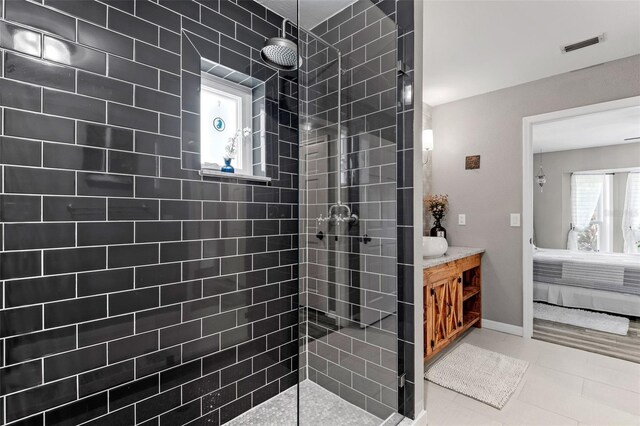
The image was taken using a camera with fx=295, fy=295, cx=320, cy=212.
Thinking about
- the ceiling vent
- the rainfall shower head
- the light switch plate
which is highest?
the ceiling vent

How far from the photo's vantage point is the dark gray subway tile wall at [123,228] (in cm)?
117

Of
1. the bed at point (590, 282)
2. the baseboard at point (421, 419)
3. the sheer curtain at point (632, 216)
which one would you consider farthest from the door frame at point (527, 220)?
the sheer curtain at point (632, 216)

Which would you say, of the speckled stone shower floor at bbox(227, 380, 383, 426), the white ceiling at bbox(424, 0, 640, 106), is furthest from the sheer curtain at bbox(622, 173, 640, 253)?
the speckled stone shower floor at bbox(227, 380, 383, 426)

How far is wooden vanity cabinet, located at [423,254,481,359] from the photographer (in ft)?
7.60

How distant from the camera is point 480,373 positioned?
2.29 metres

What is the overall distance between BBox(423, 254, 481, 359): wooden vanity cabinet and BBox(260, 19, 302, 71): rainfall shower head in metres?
1.78

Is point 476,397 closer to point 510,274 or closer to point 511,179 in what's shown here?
point 510,274

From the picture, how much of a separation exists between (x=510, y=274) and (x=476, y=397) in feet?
5.13

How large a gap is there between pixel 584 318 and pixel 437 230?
1.92m

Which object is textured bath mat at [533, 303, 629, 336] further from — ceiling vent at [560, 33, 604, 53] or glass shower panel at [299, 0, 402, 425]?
glass shower panel at [299, 0, 402, 425]

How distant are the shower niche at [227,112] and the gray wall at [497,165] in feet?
7.74

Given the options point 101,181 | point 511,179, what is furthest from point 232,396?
point 511,179

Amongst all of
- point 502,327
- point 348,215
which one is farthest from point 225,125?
point 502,327

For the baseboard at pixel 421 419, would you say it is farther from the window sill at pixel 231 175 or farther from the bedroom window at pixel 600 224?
the bedroom window at pixel 600 224
